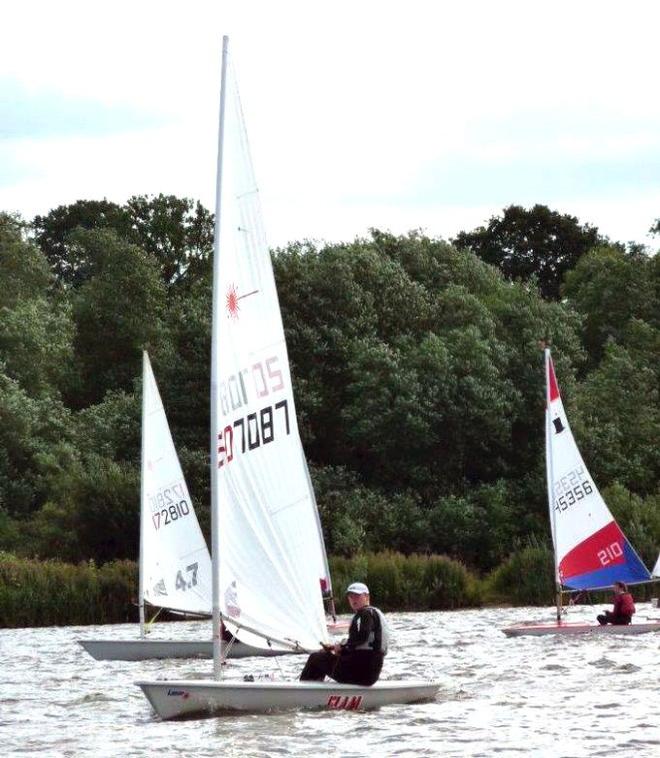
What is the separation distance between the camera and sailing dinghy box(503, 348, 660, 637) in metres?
33.0

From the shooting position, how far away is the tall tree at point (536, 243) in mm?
81125

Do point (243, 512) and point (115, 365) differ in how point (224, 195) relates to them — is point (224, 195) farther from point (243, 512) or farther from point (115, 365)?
point (115, 365)

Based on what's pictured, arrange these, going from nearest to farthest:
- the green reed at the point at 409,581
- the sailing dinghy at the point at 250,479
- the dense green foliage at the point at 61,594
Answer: the sailing dinghy at the point at 250,479, the dense green foliage at the point at 61,594, the green reed at the point at 409,581

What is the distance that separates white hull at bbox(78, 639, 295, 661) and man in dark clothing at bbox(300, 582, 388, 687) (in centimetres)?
911

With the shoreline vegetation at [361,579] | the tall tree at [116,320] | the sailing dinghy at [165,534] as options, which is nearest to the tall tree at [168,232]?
the tall tree at [116,320]

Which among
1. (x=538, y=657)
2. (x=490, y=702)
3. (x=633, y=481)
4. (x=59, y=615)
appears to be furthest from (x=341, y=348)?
(x=490, y=702)

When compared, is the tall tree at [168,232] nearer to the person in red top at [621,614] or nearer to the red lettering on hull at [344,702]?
the person in red top at [621,614]

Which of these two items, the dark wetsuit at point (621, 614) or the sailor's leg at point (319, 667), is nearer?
the sailor's leg at point (319, 667)

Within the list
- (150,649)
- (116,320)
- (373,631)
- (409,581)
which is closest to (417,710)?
(373,631)

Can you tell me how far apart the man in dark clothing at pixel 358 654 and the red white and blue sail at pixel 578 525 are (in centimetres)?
1341

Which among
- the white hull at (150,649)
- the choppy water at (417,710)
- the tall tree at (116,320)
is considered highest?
the tall tree at (116,320)

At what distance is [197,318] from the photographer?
55.3 meters

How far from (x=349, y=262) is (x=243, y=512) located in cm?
3946

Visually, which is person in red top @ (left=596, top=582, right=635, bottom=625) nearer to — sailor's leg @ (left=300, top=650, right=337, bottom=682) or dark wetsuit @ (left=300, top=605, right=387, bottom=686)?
dark wetsuit @ (left=300, top=605, right=387, bottom=686)
